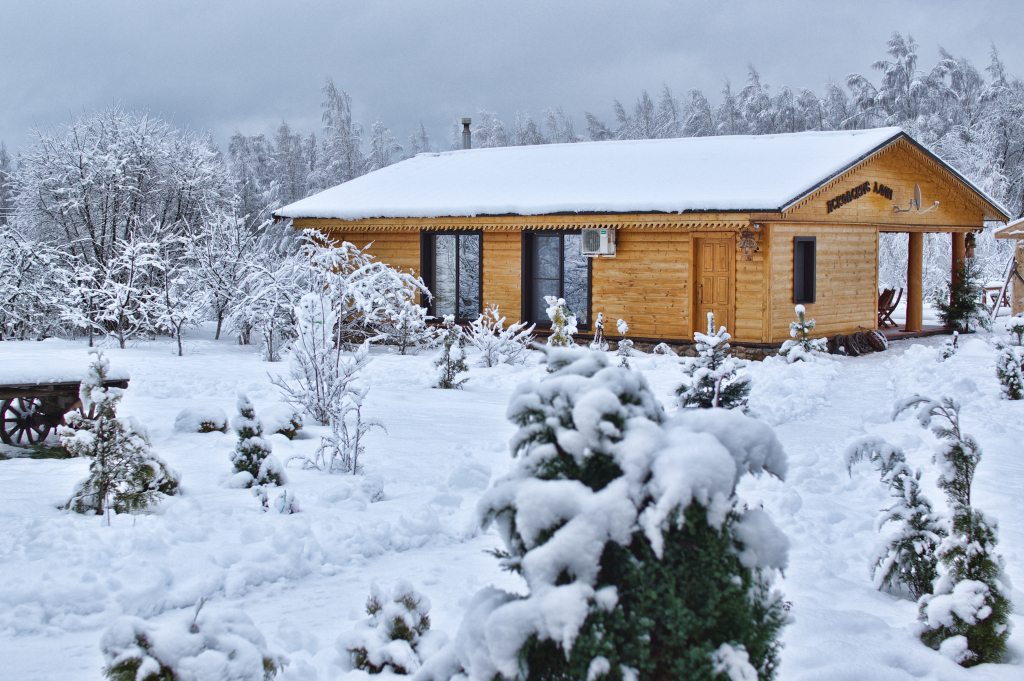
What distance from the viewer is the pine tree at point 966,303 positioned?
1934 centimetres

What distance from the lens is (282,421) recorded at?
8172 mm

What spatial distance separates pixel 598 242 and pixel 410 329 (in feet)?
12.6

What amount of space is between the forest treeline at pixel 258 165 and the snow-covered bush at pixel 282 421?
7789mm

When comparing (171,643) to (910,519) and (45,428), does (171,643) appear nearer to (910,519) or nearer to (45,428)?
(910,519)

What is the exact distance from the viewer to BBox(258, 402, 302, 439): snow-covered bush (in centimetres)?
813

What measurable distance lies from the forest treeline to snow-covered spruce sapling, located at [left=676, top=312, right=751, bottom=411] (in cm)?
1006

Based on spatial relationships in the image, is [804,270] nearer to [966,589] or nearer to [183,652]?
[966,589]

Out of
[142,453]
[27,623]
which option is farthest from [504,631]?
[142,453]

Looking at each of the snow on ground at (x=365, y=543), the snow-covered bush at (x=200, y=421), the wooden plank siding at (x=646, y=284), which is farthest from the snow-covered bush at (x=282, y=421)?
the wooden plank siding at (x=646, y=284)

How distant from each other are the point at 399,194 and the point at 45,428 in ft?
37.0

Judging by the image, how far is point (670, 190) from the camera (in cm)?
1552

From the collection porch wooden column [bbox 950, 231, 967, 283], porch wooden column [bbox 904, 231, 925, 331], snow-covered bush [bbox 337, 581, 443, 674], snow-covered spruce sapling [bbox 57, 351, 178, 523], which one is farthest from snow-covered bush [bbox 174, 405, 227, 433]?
porch wooden column [bbox 950, 231, 967, 283]

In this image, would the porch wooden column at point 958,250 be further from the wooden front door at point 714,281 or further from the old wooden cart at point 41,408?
the old wooden cart at point 41,408

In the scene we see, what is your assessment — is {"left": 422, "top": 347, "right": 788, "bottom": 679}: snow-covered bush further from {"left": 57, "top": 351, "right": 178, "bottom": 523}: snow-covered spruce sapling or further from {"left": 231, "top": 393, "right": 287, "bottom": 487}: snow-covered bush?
{"left": 231, "top": 393, "right": 287, "bottom": 487}: snow-covered bush
